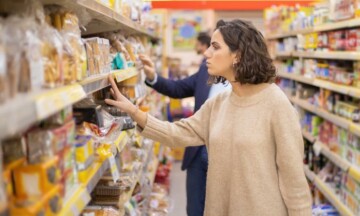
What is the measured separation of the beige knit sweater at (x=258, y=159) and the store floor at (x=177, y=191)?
266cm

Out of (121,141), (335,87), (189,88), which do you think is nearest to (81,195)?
(121,141)

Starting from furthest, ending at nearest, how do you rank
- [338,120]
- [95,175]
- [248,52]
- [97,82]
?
[338,120], [248,52], [97,82], [95,175]

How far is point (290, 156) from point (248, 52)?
0.53 m

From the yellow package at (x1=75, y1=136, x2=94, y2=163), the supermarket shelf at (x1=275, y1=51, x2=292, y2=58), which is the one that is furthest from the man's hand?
the supermarket shelf at (x1=275, y1=51, x2=292, y2=58)

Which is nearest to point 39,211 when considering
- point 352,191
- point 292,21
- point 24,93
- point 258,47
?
point 24,93

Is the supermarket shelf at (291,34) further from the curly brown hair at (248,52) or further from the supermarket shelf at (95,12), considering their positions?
the curly brown hair at (248,52)

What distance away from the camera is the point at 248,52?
2191 mm

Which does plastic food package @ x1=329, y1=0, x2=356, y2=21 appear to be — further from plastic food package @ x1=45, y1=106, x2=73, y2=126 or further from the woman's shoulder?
plastic food package @ x1=45, y1=106, x2=73, y2=126

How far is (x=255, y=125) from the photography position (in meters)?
2.15

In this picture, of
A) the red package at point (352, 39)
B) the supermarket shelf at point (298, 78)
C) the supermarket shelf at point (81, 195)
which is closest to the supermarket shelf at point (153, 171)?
the supermarket shelf at point (298, 78)

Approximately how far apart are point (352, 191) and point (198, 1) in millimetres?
5266

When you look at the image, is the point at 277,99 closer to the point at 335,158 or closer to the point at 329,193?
the point at 335,158

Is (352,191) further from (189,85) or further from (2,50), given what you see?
(2,50)

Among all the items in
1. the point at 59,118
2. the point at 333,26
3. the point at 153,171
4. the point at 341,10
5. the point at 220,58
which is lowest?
the point at 153,171
